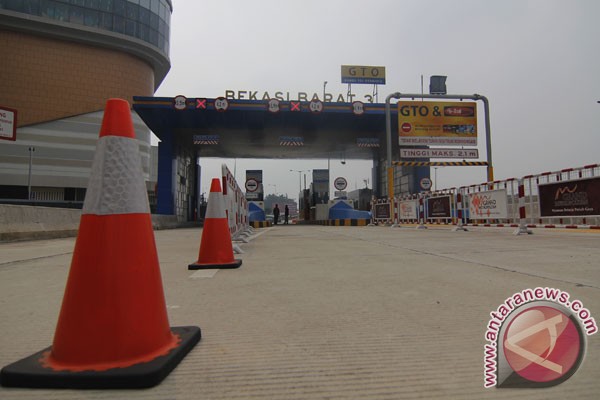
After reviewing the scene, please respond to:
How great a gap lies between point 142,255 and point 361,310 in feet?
4.66

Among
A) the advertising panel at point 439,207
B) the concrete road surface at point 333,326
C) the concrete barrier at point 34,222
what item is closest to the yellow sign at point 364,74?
the advertising panel at point 439,207

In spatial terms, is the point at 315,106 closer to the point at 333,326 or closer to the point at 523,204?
the point at 523,204

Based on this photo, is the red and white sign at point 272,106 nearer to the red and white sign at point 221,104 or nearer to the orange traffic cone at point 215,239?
the red and white sign at point 221,104

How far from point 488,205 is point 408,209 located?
6.47 m

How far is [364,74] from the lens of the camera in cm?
3127

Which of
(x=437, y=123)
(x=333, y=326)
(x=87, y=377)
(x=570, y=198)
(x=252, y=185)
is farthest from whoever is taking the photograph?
(x=252, y=185)

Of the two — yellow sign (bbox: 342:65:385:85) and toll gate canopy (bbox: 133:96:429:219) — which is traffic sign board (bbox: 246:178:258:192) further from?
yellow sign (bbox: 342:65:385:85)

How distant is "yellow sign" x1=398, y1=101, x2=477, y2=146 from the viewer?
827 inches

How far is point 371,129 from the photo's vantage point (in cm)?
2823

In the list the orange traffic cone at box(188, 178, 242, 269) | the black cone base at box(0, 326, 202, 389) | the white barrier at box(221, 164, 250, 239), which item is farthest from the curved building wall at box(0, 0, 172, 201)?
the black cone base at box(0, 326, 202, 389)

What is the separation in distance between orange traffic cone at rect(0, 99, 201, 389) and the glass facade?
47556mm

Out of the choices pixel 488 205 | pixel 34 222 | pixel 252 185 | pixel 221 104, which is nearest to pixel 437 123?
pixel 488 205

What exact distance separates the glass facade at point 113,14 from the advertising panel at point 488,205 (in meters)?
42.8

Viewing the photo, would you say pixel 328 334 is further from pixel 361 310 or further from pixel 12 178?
pixel 12 178
